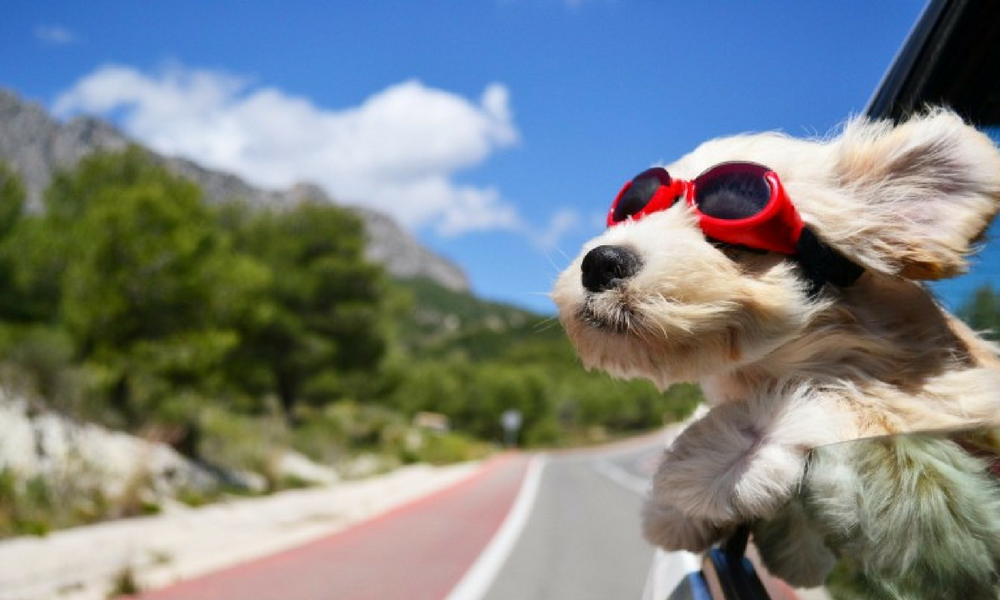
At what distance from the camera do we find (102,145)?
78.9ft

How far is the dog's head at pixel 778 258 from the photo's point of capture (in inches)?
47.2

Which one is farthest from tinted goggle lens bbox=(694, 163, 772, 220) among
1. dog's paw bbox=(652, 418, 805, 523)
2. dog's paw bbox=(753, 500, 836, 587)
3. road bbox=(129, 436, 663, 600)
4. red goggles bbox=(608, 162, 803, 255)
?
road bbox=(129, 436, 663, 600)

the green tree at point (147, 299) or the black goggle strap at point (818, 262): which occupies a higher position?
the green tree at point (147, 299)

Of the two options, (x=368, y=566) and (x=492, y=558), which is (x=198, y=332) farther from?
(x=492, y=558)

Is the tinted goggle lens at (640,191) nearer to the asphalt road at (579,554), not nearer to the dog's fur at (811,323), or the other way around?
the dog's fur at (811,323)

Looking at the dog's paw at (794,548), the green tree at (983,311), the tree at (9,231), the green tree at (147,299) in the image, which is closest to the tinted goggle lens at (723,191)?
the dog's paw at (794,548)

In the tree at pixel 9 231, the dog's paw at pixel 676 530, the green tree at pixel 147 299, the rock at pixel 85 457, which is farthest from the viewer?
the tree at pixel 9 231

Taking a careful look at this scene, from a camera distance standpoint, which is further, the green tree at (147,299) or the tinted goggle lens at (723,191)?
the green tree at (147,299)

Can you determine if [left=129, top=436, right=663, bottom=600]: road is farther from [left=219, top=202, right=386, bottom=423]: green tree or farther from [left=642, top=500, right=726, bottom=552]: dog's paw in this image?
[left=219, top=202, right=386, bottom=423]: green tree

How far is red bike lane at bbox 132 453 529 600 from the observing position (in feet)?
24.5

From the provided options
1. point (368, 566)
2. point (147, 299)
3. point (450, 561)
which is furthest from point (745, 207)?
point (147, 299)

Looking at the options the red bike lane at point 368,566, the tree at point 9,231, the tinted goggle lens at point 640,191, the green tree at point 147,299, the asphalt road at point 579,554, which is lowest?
the asphalt road at point 579,554

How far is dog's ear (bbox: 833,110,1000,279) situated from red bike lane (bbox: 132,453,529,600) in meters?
6.70

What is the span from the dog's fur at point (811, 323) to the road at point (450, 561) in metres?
2.84
